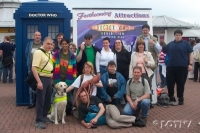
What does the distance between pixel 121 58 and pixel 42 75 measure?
90.2 inches

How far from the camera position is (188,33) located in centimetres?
2770

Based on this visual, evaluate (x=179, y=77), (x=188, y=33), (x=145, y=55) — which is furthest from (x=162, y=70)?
(x=188, y=33)

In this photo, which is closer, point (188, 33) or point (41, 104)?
point (41, 104)

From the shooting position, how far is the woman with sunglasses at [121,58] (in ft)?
27.4

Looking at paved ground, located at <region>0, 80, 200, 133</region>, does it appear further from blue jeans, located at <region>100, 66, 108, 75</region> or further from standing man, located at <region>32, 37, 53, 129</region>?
blue jeans, located at <region>100, 66, 108, 75</region>

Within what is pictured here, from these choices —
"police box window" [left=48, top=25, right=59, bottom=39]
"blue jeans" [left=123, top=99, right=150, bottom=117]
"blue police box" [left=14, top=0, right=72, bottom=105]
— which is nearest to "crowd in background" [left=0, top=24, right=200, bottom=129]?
"blue jeans" [left=123, top=99, right=150, bottom=117]

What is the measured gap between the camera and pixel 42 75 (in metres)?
6.82

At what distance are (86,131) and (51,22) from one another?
3.50 meters

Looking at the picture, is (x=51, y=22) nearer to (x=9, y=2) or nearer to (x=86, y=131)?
(x=86, y=131)

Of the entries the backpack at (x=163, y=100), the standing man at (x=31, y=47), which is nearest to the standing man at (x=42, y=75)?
the standing man at (x=31, y=47)

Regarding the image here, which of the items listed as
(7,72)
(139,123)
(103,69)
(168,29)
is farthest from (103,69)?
(168,29)

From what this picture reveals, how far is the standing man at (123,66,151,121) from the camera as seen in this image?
732 centimetres

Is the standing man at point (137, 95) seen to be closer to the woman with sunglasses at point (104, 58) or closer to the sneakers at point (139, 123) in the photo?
the sneakers at point (139, 123)

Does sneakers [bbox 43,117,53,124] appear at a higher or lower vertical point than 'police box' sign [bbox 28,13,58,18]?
lower
